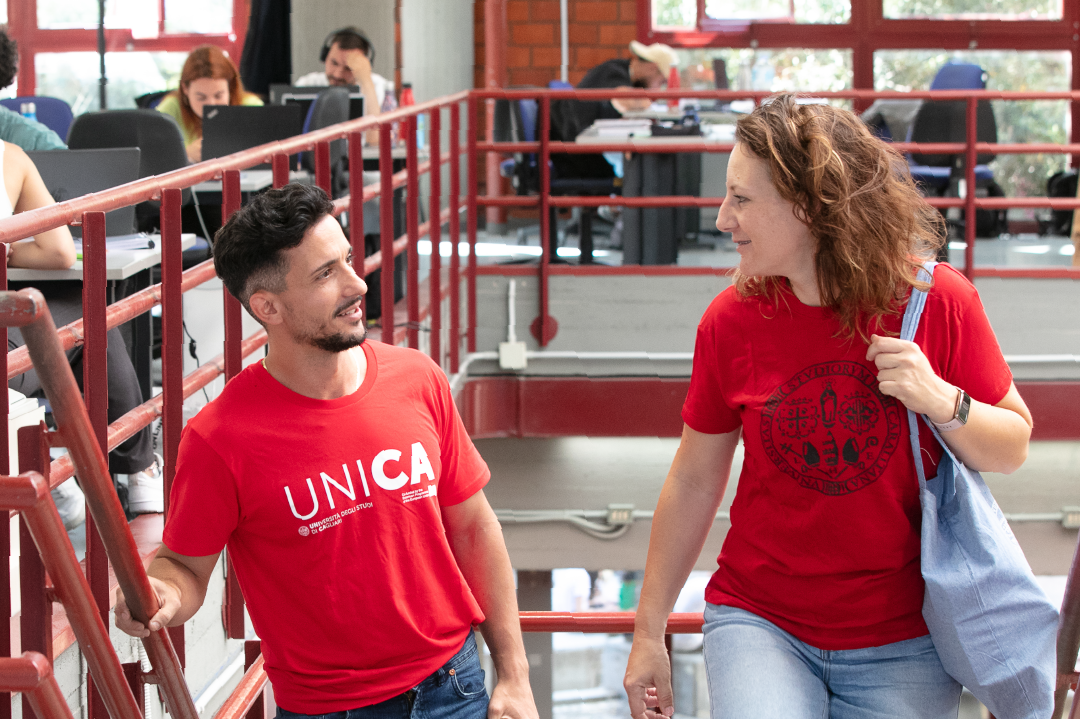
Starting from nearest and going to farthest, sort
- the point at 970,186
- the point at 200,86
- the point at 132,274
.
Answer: the point at 132,274 → the point at 970,186 → the point at 200,86

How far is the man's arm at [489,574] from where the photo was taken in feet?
5.18

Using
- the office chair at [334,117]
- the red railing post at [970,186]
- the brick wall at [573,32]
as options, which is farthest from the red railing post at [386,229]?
the brick wall at [573,32]

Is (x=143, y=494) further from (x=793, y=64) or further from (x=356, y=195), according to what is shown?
(x=793, y=64)

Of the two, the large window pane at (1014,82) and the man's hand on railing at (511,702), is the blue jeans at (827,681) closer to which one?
the man's hand on railing at (511,702)

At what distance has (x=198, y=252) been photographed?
4.17m

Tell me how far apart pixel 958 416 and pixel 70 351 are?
1845mm

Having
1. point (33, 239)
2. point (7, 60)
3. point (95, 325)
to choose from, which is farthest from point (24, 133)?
point (95, 325)

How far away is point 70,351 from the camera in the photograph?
8.11 ft

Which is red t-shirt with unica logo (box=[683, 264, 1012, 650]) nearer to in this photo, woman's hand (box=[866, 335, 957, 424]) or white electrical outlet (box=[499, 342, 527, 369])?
woman's hand (box=[866, 335, 957, 424])

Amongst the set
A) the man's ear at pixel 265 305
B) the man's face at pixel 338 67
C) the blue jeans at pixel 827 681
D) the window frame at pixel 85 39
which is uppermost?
the window frame at pixel 85 39

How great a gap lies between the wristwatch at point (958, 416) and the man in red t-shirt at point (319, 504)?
629mm

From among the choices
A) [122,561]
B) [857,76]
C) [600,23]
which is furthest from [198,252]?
[857,76]

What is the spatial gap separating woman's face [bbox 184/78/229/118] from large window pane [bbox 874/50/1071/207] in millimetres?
5082

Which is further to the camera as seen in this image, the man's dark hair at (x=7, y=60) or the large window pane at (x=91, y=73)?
the large window pane at (x=91, y=73)
